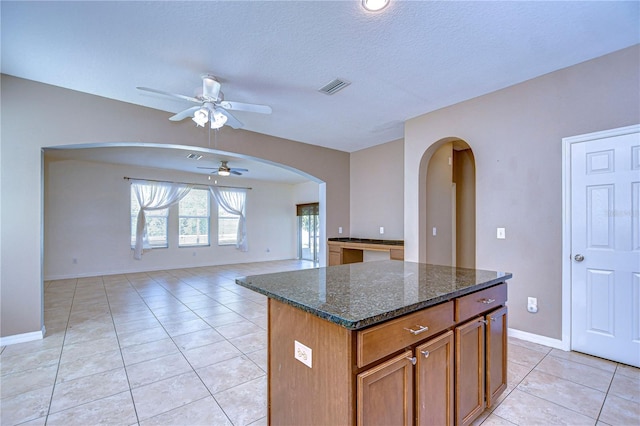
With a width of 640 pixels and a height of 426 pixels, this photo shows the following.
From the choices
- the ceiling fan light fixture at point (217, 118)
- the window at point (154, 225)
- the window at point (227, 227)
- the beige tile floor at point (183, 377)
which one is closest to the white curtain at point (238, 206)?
the window at point (227, 227)

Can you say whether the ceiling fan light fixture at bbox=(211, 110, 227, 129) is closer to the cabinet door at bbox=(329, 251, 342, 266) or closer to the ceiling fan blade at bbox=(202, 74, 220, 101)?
the ceiling fan blade at bbox=(202, 74, 220, 101)

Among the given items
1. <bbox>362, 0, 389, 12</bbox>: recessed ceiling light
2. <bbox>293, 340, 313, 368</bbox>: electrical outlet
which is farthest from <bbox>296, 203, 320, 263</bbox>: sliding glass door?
<bbox>293, 340, 313, 368</bbox>: electrical outlet

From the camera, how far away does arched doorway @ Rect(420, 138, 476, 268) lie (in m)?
4.02

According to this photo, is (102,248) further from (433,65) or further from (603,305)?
(603,305)

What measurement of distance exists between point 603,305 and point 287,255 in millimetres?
8195

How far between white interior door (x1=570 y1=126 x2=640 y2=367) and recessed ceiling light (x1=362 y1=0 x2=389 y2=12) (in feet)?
7.38

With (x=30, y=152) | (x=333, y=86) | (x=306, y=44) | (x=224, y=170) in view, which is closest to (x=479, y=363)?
(x=306, y=44)

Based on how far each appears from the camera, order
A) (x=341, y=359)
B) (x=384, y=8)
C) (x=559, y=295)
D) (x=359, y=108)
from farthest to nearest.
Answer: (x=359, y=108), (x=559, y=295), (x=384, y=8), (x=341, y=359)

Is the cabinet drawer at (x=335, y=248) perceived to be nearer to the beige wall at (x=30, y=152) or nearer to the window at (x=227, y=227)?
the beige wall at (x=30, y=152)

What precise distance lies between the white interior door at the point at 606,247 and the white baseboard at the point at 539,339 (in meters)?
0.10

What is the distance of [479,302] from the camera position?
5.44ft

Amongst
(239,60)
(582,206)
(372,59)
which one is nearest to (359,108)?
(372,59)

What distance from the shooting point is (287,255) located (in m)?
9.80

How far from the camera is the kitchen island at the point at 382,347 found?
1.10 m
